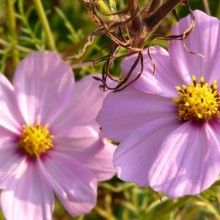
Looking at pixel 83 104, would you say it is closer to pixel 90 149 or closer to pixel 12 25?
pixel 90 149

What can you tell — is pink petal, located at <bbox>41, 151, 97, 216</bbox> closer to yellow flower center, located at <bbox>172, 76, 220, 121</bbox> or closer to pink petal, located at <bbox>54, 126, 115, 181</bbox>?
pink petal, located at <bbox>54, 126, 115, 181</bbox>

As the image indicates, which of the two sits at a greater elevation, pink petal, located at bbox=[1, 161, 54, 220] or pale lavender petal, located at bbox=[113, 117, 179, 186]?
pale lavender petal, located at bbox=[113, 117, 179, 186]

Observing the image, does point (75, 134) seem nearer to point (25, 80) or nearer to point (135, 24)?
point (25, 80)

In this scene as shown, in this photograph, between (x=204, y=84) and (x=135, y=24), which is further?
(x=204, y=84)

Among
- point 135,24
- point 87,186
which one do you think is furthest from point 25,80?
point 135,24

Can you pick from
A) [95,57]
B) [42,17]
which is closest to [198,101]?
[95,57]

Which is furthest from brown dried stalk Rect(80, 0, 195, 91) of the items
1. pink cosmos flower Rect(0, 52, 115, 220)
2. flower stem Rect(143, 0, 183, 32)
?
pink cosmos flower Rect(0, 52, 115, 220)
